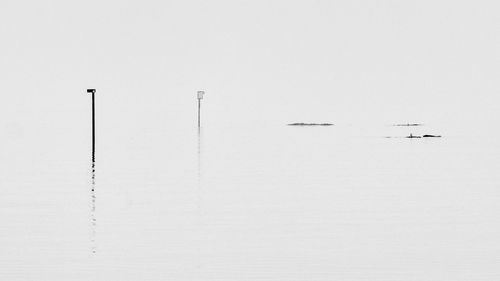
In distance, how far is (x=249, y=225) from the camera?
27.4 m

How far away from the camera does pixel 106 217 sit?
29.3 m

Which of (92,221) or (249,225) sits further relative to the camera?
(92,221)

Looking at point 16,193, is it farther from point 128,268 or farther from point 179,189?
point 128,268

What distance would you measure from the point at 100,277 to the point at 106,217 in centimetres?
1048

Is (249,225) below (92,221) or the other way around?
below

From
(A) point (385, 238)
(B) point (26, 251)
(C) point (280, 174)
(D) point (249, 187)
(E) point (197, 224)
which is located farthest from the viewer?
(C) point (280, 174)

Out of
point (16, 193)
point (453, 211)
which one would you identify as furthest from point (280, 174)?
point (453, 211)

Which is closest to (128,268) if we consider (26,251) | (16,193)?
(26,251)

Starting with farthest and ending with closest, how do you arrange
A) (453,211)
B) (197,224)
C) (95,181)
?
(95,181) → (453,211) → (197,224)

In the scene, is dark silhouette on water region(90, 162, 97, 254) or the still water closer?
the still water

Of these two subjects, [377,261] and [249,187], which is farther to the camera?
[249,187]

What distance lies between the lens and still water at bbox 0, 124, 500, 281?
20.0 metres

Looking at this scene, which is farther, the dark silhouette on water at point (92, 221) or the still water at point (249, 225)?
the dark silhouette on water at point (92, 221)

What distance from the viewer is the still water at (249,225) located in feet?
65.8
